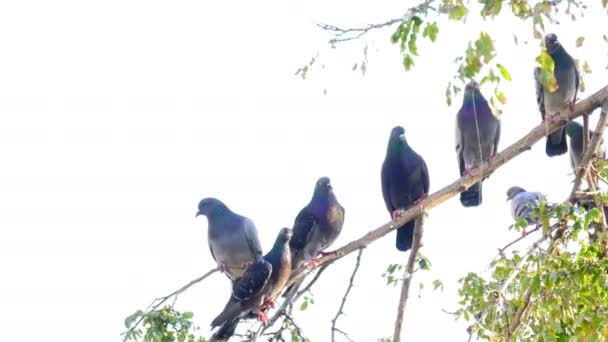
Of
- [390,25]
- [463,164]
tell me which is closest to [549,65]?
[390,25]

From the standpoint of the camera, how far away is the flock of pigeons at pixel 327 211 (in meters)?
9.48

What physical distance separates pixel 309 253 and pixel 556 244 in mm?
3263

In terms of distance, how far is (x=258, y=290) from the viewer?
948 cm

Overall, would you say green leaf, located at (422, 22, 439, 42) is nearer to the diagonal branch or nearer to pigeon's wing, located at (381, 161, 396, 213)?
the diagonal branch

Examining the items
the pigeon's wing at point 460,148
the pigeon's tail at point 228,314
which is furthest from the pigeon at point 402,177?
the pigeon's tail at point 228,314

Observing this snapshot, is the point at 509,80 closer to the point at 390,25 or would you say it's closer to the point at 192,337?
the point at 390,25

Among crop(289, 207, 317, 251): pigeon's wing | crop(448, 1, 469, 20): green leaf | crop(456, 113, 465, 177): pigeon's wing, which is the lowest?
crop(448, 1, 469, 20): green leaf

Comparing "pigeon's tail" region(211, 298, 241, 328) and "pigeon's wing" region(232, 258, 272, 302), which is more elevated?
"pigeon's wing" region(232, 258, 272, 302)

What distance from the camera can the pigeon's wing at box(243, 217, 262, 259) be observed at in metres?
11.5

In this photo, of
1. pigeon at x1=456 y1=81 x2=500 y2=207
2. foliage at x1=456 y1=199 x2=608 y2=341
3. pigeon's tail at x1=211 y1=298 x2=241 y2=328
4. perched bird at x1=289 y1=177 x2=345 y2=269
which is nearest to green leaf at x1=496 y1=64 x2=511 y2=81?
foliage at x1=456 y1=199 x2=608 y2=341

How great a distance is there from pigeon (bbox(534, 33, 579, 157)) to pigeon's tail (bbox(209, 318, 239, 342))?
416 cm

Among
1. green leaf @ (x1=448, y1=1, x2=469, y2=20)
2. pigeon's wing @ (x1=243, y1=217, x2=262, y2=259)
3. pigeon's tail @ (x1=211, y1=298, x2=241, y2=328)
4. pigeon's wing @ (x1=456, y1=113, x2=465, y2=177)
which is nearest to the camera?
green leaf @ (x1=448, y1=1, x2=469, y2=20)

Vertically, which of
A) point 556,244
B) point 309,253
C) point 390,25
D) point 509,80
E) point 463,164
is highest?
point 463,164

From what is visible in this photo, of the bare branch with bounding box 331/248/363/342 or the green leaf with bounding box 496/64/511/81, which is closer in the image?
the green leaf with bounding box 496/64/511/81
